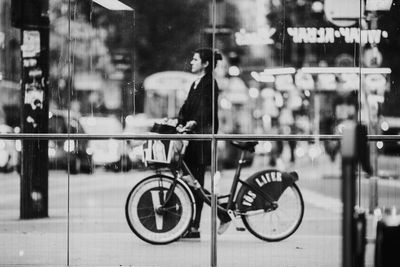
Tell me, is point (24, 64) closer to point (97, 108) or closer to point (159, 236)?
point (97, 108)

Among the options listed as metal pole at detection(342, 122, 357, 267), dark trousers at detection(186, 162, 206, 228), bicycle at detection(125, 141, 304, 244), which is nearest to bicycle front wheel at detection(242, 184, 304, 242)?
bicycle at detection(125, 141, 304, 244)

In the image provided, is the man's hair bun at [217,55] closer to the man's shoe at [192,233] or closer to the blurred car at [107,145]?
the blurred car at [107,145]

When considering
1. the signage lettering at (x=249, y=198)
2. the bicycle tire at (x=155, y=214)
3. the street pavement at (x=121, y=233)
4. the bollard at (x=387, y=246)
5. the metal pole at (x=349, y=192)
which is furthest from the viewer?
the signage lettering at (x=249, y=198)

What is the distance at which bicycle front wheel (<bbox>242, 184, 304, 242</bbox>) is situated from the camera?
27.9 ft

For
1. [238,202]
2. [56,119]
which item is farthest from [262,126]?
[56,119]

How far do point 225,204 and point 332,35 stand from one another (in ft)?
6.87

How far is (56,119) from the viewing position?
8.48m

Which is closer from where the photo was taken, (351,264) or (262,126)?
(351,264)

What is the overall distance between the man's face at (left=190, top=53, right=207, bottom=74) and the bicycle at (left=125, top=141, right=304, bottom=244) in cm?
85

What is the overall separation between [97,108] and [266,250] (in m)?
2.30

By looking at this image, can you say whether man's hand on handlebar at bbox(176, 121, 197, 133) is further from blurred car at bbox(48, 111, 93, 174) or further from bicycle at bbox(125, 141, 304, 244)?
blurred car at bbox(48, 111, 93, 174)

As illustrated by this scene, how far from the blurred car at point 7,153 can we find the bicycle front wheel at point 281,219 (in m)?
2.50

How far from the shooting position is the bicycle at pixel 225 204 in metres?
8.50

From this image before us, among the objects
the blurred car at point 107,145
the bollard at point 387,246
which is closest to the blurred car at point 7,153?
the blurred car at point 107,145
